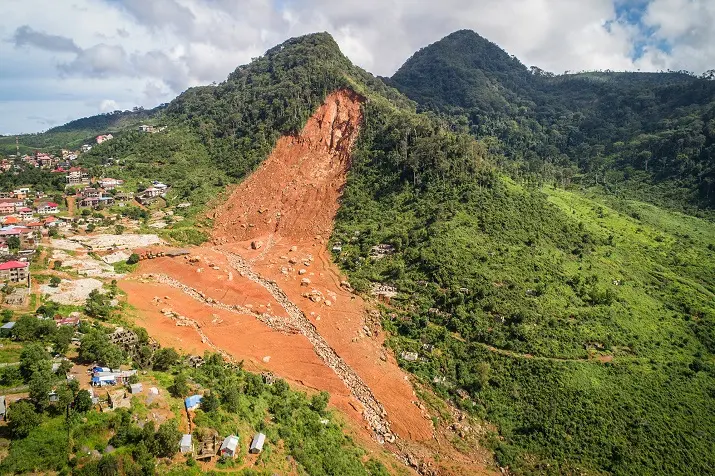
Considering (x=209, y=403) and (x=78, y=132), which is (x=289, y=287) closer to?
(x=209, y=403)

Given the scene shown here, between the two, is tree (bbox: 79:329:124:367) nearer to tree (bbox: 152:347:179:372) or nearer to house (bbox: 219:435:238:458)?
tree (bbox: 152:347:179:372)

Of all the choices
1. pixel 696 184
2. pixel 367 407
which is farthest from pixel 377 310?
pixel 696 184

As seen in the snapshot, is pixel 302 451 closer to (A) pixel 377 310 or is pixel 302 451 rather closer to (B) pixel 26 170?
(A) pixel 377 310

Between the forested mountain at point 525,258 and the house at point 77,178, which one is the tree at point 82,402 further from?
the house at point 77,178

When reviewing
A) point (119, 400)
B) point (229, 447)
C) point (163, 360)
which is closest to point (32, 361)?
point (119, 400)

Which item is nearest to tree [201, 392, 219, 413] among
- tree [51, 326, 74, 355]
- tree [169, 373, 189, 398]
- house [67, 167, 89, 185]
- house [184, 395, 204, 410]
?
house [184, 395, 204, 410]
